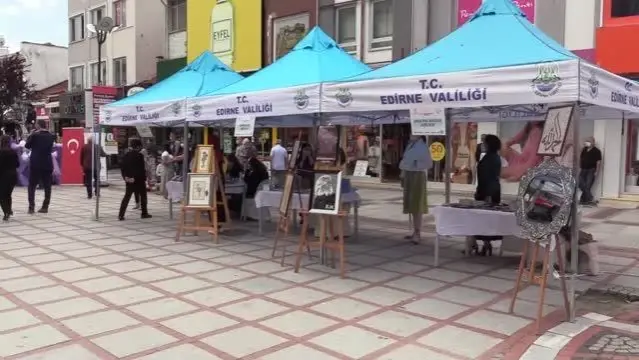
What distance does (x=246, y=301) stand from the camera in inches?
222

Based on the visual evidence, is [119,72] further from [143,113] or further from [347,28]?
[143,113]

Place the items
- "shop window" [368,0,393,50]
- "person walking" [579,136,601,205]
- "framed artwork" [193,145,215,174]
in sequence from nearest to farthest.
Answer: "framed artwork" [193,145,215,174] → "person walking" [579,136,601,205] → "shop window" [368,0,393,50]

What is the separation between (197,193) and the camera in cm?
893

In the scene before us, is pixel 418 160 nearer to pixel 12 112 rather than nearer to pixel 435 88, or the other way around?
pixel 435 88

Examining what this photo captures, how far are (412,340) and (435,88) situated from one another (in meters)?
2.43

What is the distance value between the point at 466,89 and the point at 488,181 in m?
2.89

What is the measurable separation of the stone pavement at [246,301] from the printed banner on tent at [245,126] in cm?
165

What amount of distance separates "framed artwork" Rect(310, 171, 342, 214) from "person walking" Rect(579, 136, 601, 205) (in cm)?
912

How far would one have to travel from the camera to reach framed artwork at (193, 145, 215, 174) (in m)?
9.11

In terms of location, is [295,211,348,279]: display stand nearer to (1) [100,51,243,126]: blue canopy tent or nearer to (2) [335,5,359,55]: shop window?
(1) [100,51,243,126]: blue canopy tent

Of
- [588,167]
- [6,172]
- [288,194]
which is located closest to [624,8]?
[588,167]

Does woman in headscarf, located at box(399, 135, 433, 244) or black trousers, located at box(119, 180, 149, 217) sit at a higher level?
woman in headscarf, located at box(399, 135, 433, 244)

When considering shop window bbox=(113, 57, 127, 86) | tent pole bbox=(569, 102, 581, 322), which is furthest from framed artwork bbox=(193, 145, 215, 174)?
A: shop window bbox=(113, 57, 127, 86)

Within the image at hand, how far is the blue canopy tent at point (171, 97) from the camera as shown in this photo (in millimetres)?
9508
